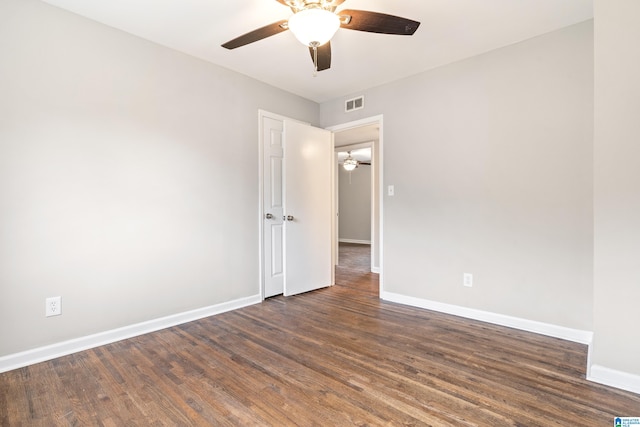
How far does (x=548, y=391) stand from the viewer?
1821 mm

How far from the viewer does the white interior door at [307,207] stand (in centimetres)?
379

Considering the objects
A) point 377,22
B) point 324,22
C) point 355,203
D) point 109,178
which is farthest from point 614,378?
point 355,203

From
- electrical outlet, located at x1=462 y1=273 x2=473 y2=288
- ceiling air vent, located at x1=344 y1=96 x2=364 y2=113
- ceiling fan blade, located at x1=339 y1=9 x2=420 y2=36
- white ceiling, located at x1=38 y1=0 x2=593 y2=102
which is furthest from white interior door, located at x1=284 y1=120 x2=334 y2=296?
ceiling fan blade, located at x1=339 y1=9 x2=420 y2=36

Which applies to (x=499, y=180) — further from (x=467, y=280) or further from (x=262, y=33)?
(x=262, y=33)

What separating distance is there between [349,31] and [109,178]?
225 centimetres

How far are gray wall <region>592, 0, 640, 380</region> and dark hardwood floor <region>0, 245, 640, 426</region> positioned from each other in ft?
1.08

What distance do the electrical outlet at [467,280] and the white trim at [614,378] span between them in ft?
3.82

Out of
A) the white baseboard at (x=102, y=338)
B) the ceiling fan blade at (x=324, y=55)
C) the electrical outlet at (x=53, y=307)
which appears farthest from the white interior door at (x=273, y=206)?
the electrical outlet at (x=53, y=307)

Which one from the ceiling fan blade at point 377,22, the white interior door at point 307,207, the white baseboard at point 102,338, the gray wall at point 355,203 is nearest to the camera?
the ceiling fan blade at point 377,22

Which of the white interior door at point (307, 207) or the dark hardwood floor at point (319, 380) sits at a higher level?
the white interior door at point (307, 207)

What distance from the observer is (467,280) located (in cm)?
307

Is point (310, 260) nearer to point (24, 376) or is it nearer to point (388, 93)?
point (388, 93)

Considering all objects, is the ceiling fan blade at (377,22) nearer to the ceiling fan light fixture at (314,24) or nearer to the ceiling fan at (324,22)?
the ceiling fan at (324,22)

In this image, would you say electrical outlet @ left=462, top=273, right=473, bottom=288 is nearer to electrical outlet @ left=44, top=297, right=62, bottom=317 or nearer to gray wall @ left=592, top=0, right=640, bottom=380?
gray wall @ left=592, top=0, right=640, bottom=380
